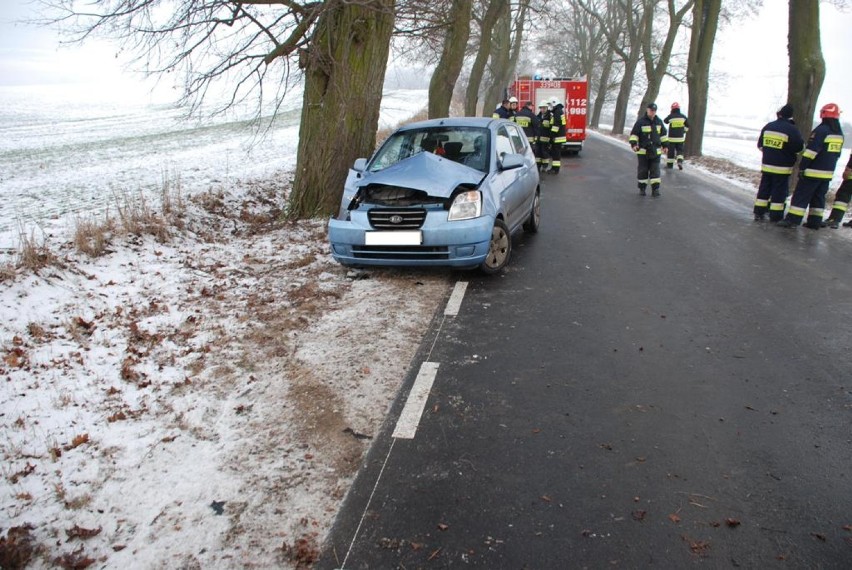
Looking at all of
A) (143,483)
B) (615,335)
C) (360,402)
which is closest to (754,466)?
(615,335)

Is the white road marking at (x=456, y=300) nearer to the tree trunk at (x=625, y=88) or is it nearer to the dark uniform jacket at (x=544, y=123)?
the dark uniform jacket at (x=544, y=123)

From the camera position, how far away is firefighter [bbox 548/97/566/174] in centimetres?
1514

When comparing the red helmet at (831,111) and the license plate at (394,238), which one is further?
the red helmet at (831,111)

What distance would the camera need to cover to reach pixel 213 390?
407 cm

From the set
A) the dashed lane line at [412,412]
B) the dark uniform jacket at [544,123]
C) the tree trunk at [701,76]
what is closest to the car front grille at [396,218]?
the dashed lane line at [412,412]

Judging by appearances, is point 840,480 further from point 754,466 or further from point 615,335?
point 615,335

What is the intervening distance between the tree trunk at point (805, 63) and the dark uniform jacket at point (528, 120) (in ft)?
19.1

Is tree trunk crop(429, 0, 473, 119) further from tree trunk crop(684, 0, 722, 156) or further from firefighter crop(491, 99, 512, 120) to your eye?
tree trunk crop(684, 0, 722, 156)

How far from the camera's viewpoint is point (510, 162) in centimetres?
703

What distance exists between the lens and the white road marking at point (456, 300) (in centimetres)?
547

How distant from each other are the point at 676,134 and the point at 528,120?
4720mm

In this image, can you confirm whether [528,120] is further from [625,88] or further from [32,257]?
[625,88]

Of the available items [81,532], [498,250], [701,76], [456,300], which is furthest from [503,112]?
[81,532]

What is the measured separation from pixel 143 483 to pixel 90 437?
66cm
